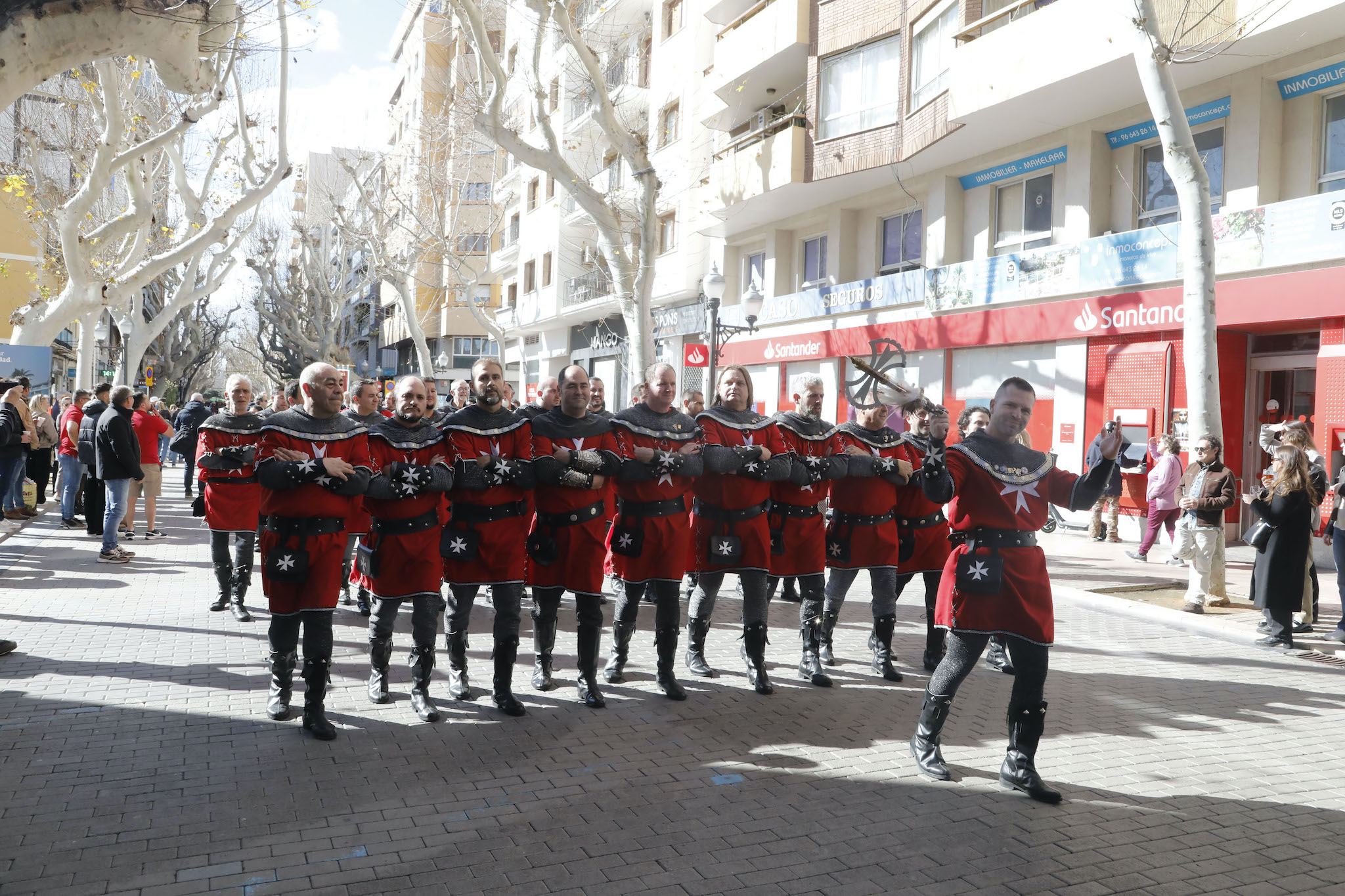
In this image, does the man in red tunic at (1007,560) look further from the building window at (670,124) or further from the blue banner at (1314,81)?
the building window at (670,124)

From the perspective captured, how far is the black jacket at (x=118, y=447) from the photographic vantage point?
37.3 ft

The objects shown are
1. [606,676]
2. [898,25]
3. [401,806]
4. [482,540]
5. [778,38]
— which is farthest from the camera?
[778,38]

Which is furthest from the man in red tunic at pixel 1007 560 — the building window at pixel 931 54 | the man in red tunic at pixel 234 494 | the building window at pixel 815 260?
the building window at pixel 815 260

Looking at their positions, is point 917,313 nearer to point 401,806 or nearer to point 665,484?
point 665,484

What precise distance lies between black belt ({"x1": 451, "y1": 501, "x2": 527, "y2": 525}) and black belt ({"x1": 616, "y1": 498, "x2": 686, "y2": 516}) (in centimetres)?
80

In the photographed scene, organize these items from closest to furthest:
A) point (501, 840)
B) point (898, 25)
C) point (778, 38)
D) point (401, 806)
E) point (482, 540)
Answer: point (501, 840), point (401, 806), point (482, 540), point (898, 25), point (778, 38)

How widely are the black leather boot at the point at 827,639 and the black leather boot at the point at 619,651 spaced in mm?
1365

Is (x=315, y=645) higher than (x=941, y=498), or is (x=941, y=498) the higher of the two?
(x=941, y=498)

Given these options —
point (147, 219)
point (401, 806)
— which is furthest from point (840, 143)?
point (401, 806)

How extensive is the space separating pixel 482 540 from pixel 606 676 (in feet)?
4.83

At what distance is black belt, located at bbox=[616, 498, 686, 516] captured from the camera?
6.48 metres

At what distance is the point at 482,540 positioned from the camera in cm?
613

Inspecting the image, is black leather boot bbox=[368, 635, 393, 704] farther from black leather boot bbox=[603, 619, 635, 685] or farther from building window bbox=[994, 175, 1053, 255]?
building window bbox=[994, 175, 1053, 255]

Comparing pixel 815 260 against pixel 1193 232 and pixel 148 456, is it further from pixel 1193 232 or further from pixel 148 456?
pixel 148 456
